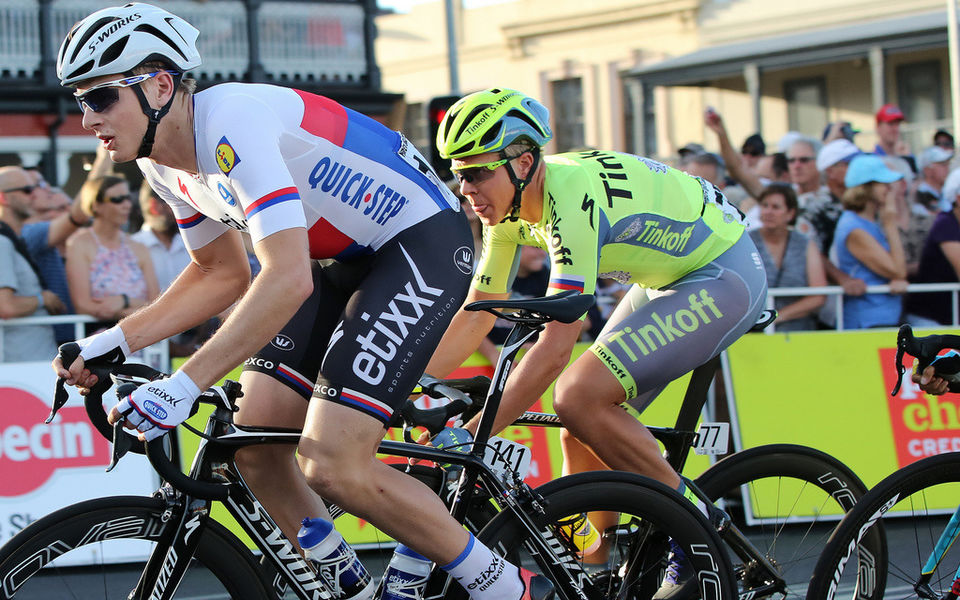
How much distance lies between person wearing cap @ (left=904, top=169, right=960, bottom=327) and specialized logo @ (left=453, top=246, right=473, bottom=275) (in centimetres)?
527

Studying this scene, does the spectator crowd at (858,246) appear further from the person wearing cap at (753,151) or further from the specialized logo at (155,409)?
the specialized logo at (155,409)

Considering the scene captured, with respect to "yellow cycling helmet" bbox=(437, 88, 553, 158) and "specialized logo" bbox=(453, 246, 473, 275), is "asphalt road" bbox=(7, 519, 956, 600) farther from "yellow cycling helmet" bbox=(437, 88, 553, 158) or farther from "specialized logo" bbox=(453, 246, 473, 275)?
"yellow cycling helmet" bbox=(437, 88, 553, 158)

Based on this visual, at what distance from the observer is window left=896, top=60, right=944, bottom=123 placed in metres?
24.8

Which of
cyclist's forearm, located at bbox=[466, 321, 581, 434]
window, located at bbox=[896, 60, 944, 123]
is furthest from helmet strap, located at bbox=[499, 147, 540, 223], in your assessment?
window, located at bbox=[896, 60, 944, 123]

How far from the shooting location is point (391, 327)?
11.4 ft

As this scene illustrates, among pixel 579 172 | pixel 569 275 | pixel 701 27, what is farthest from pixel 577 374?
pixel 701 27

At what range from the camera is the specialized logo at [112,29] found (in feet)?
10.5

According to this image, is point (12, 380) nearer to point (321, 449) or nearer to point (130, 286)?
point (130, 286)

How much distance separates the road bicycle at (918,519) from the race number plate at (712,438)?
0.60 m

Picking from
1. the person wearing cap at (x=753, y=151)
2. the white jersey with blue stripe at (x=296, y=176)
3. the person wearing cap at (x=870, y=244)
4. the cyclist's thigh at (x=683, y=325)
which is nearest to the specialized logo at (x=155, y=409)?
the white jersey with blue stripe at (x=296, y=176)

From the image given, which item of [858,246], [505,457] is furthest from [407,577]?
[858,246]

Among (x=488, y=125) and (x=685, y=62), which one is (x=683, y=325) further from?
(x=685, y=62)

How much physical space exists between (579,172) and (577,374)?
688mm

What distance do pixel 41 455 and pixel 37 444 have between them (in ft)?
0.20
